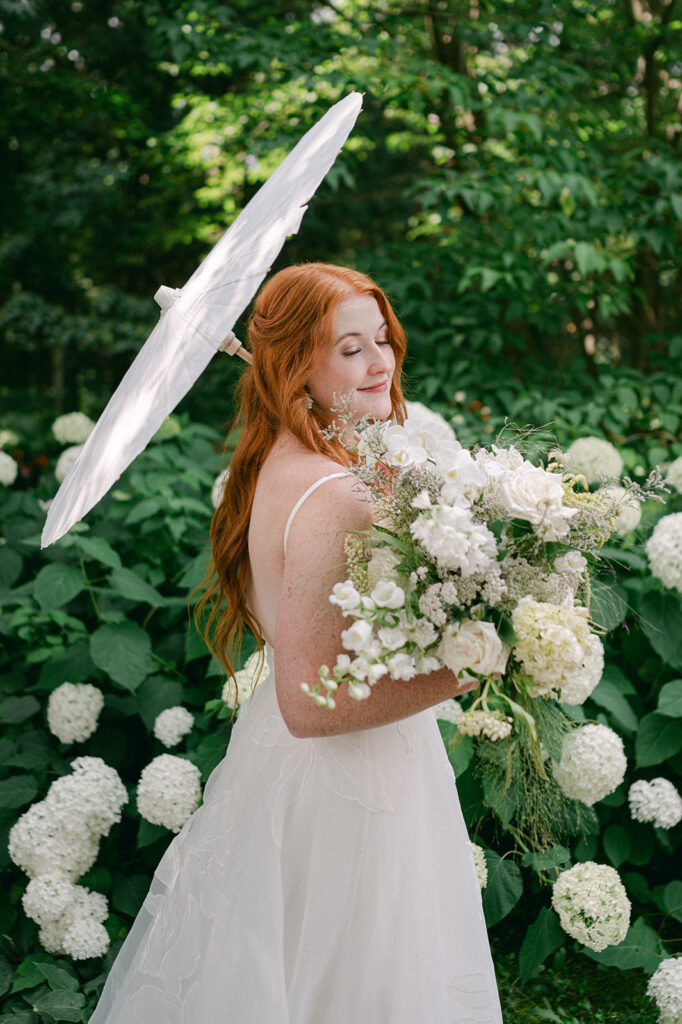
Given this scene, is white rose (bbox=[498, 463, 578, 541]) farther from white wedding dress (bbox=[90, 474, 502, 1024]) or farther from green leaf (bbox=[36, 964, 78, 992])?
green leaf (bbox=[36, 964, 78, 992])

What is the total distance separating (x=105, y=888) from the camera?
2.65 metres

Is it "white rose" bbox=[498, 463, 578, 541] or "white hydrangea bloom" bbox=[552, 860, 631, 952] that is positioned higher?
"white rose" bbox=[498, 463, 578, 541]

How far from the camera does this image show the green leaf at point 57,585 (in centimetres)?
293

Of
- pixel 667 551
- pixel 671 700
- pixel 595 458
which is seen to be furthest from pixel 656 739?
pixel 595 458

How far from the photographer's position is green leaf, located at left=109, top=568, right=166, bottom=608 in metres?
2.95

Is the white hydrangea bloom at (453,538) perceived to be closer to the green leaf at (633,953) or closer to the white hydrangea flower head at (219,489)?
the white hydrangea flower head at (219,489)

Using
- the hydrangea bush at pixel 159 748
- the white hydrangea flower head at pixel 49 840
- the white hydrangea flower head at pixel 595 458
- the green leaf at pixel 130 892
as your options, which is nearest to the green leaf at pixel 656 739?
the hydrangea bush at pixel 159 748

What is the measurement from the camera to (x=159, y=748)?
301 cm

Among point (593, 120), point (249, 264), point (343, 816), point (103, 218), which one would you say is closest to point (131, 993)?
point (343, 816)

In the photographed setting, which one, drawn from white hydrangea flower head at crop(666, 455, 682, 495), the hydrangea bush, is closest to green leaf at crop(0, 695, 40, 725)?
the hydrangea bush

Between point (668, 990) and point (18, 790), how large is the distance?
6.68ft

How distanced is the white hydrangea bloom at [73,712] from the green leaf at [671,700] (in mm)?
1854

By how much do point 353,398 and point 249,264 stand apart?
1.19ft

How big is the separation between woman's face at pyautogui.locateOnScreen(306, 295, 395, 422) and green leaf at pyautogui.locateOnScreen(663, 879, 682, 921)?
1.96 metres
